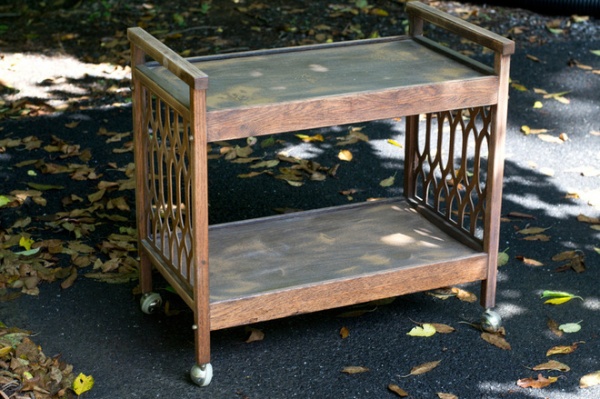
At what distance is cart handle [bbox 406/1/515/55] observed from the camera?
3.01 meters

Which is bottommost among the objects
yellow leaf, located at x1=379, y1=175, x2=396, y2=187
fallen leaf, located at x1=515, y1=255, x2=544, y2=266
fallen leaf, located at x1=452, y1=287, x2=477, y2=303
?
fallen leaf, located at x1=452, y1=287, x2=477, y2=303

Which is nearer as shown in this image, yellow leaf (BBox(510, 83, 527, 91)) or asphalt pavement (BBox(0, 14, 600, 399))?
asphalt pavement (BBox(0, 14, 600, 399))

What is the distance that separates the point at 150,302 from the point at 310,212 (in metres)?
0.71

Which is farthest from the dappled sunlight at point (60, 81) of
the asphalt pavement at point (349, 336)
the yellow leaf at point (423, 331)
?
the yellow leaf at point (423, 331)

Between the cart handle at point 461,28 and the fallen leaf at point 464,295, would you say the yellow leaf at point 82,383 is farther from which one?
the cart handle at point 461,28

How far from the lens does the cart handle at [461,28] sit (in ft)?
9.87

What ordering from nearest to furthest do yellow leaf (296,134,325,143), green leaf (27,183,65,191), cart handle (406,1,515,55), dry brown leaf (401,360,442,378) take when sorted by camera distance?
1. cart handle (406,1,515,55)
2. dry brown leaf (401,360,442,378)
3. green leaf (27,183,65,191)
4. yellow leaf (296,134,325,143)

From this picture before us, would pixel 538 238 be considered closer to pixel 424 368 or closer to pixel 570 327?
pixel 570 327

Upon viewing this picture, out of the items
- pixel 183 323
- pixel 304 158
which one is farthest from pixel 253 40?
pixel 183 323

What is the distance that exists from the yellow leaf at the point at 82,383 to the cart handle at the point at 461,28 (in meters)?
1.67

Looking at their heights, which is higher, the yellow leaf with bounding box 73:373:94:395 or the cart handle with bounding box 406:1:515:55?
the cart handle with bounding box 406:1:515:55

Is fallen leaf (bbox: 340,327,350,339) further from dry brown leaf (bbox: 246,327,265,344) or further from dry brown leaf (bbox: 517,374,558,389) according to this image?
dry brown leaf (bbox: 517,374,558,389)

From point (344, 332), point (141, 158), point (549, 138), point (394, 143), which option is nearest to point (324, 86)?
point (141, 158)

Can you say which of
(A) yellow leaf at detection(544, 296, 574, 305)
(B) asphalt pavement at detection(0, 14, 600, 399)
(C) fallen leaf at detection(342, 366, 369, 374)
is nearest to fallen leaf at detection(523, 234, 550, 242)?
(B) asphalt pavement at detection(0, 14, 600, 399)
